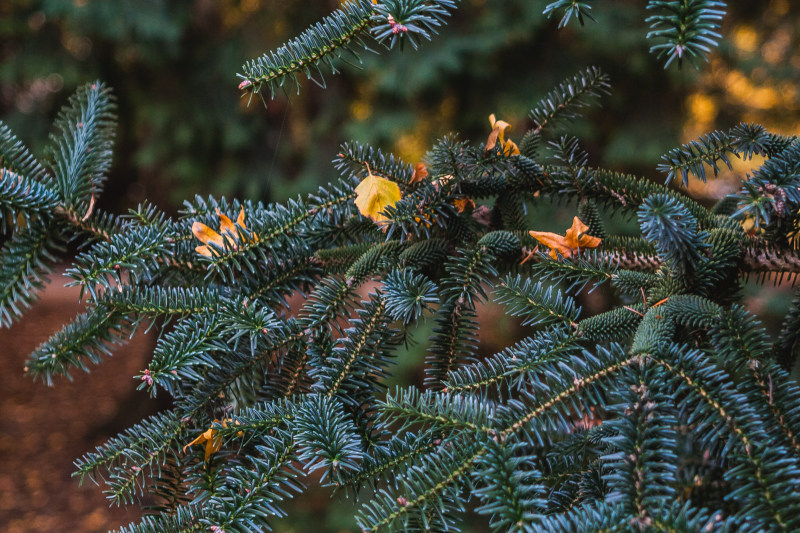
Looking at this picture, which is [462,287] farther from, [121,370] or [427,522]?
[121,370]

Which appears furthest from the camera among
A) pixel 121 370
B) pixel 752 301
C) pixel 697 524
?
pixel 121 370

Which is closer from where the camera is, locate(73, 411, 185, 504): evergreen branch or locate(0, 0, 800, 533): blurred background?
locate(73, 411, 185, 504): evergreen branch

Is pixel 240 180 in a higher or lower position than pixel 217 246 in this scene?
higher

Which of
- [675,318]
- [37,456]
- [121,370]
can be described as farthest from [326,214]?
[121,370]

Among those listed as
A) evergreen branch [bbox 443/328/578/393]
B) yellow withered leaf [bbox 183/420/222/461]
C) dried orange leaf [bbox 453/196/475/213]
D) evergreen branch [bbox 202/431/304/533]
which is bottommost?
evergreen branch [bbox 202/431/304/533]

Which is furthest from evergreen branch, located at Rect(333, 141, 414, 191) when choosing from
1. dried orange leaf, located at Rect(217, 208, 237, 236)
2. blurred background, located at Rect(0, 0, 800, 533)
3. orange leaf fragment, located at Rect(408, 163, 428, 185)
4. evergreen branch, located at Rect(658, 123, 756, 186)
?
blurred background, located at Rect(0, 0, 800, 533)

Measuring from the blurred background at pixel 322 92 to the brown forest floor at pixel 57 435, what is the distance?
0.05 feet

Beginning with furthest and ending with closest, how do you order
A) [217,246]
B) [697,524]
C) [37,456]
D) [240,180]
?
[37,456]
[240,180]
[217,246]
[697,524]

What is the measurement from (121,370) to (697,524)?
14.8 feet

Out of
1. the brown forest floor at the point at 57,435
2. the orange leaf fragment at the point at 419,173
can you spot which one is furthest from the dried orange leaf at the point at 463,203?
the brown forest floor at the point at 57,435

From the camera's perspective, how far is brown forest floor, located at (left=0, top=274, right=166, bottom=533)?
261 cm

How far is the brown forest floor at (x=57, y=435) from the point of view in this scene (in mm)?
2613

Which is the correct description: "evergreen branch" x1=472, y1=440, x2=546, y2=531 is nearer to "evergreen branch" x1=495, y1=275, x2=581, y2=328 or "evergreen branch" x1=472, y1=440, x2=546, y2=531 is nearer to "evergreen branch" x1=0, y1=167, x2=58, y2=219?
"evergreen branch" x1=495, y1=275, x2=581, y2=328

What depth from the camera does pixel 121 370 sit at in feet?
13.6
